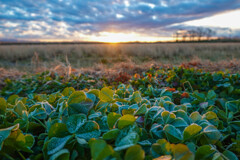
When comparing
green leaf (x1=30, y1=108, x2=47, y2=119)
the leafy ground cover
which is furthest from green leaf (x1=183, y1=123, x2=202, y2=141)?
green leaf (x1=30, y1=108, x2=47, y2=119)

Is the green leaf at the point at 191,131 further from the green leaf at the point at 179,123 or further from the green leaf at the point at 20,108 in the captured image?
the green leaf at the point at 20,108

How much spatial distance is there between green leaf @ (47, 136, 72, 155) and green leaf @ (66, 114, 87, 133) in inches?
1.6

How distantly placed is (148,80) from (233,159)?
58.6 inches

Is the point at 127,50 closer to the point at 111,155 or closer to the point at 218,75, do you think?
the point at 218,75

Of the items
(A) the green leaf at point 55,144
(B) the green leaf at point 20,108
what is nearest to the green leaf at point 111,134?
(A) the green leaf at point 55,144

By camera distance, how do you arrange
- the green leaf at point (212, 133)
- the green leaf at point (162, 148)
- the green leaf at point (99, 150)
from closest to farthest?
the green leaf at point (99, 150), the green leaf at point (162, 148), the green leaf at point (212, 133)

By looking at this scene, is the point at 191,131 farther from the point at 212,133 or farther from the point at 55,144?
the point at 55,144

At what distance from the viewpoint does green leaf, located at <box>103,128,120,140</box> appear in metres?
0.49

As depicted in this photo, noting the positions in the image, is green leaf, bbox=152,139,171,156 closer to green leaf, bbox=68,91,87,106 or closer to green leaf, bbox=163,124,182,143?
green leaf, bbox=163,124,182,143

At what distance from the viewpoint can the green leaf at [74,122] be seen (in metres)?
0.53

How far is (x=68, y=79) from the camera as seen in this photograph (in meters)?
2.63

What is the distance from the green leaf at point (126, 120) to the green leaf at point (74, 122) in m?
0.12

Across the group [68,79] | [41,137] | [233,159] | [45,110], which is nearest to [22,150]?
[41,137]

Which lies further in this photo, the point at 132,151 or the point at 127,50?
the point at 127,50
